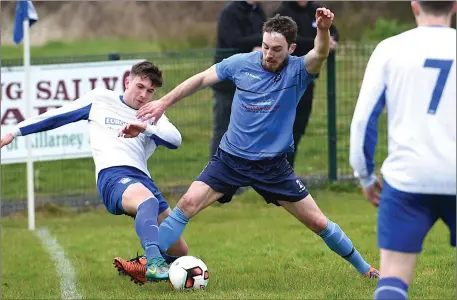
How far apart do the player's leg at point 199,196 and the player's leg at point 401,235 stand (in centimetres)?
258

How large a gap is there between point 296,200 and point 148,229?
115cm

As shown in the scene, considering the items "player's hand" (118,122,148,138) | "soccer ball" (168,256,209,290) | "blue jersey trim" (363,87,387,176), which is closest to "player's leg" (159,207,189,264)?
"soccer ball" (168,256,209,290)

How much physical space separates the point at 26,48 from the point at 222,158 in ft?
18.0

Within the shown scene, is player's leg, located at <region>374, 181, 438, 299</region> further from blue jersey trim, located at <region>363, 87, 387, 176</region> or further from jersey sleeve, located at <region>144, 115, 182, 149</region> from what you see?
jersey sleeve, located at <region>144, 115, 182, 149</region>

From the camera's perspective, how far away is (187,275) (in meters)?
7.88

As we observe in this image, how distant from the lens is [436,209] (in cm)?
559

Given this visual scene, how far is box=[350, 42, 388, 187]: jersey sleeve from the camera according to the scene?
5.52 m

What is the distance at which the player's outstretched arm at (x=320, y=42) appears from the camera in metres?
7.21

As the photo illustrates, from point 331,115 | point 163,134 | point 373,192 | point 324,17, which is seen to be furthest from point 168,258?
point 331,115

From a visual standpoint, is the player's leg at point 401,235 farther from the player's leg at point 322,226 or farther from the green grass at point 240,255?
the player's leg at point 322,226

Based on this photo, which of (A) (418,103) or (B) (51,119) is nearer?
(A) (418,103)

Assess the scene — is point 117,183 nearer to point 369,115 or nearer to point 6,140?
point 6,140

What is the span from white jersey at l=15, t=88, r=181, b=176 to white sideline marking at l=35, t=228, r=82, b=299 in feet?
3.27

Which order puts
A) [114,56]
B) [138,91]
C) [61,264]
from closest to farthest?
[138,91] < [61,264] < [114,56]
